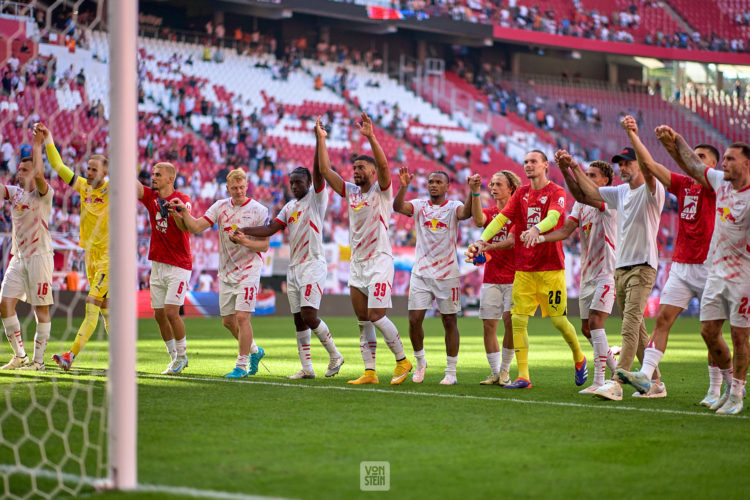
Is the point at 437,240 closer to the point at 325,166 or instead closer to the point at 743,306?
the point at 325,166

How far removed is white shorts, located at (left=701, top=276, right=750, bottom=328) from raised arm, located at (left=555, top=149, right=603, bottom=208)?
1.85 metres

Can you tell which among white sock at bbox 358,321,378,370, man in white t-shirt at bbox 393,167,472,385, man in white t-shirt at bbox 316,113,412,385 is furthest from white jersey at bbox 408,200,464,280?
white sock at bbox 358,321,378,370

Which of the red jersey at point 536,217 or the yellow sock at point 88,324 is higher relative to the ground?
the red jersey at point 536,217

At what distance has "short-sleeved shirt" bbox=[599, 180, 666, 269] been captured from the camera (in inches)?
364

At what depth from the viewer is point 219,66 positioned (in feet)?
119

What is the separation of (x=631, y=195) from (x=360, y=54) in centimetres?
3409

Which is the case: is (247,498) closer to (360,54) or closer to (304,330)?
(304,330)

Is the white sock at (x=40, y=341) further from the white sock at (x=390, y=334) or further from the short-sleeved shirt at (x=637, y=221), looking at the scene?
the short-sleeved shirt at (x=637, y=221)

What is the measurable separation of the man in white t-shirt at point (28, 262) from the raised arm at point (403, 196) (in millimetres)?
4211

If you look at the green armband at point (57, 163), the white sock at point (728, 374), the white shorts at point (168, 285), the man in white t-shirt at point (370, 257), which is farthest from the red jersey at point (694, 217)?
the green armband at point (57, 163)

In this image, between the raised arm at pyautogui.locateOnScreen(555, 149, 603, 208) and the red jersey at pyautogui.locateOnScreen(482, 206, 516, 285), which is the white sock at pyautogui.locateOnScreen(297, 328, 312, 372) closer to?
the red jersey at pyautogui.locateOnScreen(482, 206, 516, 285)

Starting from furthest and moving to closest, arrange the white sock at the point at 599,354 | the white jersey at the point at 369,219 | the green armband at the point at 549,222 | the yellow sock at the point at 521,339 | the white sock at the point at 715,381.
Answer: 1. the white jersey at the point at 369,219
2. the yellow sock at the point at 521,339
3. the white sock at the point at 599,354
4. the green armband at the point at 549,222
5. the white sock at the point at 715,381

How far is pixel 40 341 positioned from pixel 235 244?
103 inches

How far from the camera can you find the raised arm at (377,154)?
9.38 meters
